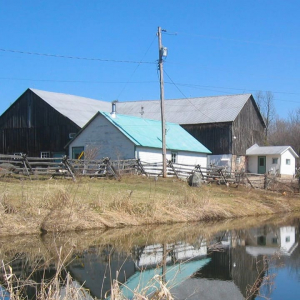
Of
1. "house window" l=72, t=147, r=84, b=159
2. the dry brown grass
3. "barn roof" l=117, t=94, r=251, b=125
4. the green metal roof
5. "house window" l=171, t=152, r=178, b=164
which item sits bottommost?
the dry brown grass

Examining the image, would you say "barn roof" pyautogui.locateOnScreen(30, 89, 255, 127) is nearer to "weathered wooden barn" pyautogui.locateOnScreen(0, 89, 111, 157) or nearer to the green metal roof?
"weathered wooden barn" pyautogui.locateOnScreen(0, 89, 111, 157)

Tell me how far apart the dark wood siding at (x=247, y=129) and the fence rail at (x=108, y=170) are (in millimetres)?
11431

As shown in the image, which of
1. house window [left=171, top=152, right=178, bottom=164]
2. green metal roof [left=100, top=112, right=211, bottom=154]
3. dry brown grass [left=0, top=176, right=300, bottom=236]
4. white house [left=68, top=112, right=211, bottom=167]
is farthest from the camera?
house window [left=171, top=152, right=178, bottom=164]

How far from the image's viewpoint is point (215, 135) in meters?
45.8

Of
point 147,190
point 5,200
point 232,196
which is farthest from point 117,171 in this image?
point 5,200

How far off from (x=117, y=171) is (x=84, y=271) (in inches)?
700

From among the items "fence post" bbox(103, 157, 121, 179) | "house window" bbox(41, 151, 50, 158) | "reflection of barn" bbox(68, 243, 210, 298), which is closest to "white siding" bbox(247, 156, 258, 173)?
"house window" bbox(41, 151, 50, 158)

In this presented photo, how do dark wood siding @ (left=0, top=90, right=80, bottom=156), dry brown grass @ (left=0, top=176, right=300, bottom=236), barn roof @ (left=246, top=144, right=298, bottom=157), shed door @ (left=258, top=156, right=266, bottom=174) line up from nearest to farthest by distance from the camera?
dry brown grass @ (left=0, top=176, right=300, bottom=236)
dark wood siding @ (left=0, top=90, right=80, bottom=156)
barn roof @ (left=246, top=144, right=298, bottom=157)
shed door @ (left=258, top=156, right=266, bottom=174)

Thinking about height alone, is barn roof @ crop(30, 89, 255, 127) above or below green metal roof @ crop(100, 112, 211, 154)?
above

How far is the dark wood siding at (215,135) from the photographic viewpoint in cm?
4547

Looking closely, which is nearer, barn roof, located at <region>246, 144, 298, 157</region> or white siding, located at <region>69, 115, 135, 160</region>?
white siding, located at <region>69, 115, 135, 160</region>

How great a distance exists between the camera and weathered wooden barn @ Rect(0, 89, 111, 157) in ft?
140

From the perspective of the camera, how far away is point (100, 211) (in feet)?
57.1

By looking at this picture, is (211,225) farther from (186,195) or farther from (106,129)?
(106,129)
